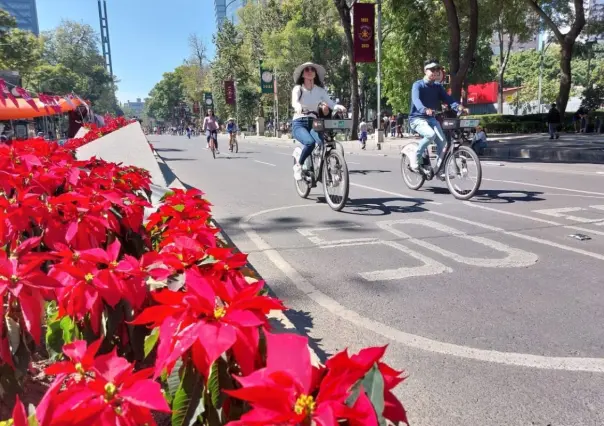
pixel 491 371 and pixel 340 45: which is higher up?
pixel 340 45

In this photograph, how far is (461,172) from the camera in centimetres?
771

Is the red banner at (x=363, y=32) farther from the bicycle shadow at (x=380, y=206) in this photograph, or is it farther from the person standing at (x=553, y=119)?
the bicycle shadow at (x=380, y=206)

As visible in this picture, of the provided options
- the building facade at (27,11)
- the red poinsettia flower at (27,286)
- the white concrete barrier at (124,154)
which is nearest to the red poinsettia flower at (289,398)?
the red poinsettia flower at (27,286)

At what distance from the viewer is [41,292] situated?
145 centimetres

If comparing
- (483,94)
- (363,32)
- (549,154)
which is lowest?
(549,154)

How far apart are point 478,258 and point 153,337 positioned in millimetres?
3703

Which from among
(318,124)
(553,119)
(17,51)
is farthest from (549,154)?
(17,51)

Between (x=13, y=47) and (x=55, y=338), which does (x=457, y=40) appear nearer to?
(x=55, y=338)

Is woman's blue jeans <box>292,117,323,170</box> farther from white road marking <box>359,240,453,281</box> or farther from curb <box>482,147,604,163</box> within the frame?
curb <box>482,147,604,163</box>

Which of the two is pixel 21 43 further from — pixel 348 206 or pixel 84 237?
pixel 84 237

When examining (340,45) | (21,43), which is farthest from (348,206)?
(21,43)

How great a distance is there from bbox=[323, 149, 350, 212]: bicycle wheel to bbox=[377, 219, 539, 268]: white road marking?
3.09ft

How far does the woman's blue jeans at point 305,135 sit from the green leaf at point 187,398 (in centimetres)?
622

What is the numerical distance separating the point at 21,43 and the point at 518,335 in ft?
168
